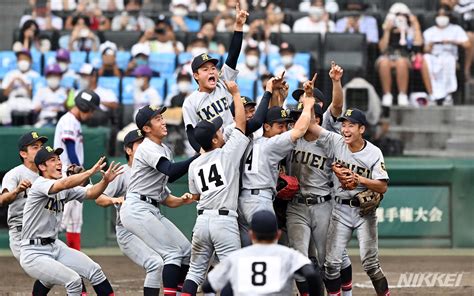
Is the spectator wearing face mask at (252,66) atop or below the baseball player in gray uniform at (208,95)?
below

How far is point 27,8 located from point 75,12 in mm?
788

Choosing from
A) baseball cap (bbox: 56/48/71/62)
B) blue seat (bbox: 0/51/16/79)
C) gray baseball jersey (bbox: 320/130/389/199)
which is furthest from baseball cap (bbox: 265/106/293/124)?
blue seat (bbox: 0/51/16/79)

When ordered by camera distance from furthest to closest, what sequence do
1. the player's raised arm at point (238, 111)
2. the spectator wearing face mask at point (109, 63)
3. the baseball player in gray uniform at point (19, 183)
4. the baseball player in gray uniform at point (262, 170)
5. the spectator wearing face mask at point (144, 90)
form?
the spectator wearing face mask at point (109, 63) < the spectator wearing face mask at point (144, 90) < the baseball player in gray uniform at point (19, 183) < the baseball player in gray uniform at point (262, 170) < the player's raised arm at point (238, 111)

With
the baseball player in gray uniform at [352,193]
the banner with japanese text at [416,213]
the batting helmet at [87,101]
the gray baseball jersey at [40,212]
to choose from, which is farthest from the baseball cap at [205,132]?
the banner with japanese text at [416,213]

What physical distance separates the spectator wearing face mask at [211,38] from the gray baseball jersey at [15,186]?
23.1ft

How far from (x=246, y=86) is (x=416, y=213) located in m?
3.09

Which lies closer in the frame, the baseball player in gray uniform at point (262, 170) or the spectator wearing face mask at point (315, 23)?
the baseball player in gray uniform at point (262, 170)

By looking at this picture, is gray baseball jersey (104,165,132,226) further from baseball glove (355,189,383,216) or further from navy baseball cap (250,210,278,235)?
navy baseball cap (250,210,278,235)

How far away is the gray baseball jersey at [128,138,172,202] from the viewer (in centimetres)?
977

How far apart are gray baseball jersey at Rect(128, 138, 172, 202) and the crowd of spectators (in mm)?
5988

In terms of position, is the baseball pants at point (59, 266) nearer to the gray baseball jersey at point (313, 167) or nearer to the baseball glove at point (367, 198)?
the gray baseball jersey at point (313, 167)

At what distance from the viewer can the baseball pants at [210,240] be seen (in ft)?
30.0

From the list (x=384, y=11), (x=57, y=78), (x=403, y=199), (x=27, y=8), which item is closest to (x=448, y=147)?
(x=403, y=199)

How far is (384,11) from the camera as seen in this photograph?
18.3 meters
